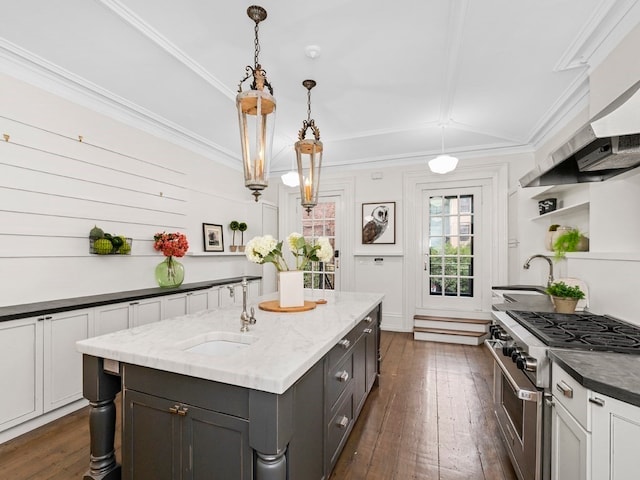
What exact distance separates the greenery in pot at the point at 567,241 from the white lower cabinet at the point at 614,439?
2352 millimetres

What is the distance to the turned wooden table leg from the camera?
1.46 meters

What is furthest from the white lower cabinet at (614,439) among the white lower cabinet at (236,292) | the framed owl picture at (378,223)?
the framed owl picture at (378,223)

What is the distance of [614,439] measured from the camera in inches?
39.9

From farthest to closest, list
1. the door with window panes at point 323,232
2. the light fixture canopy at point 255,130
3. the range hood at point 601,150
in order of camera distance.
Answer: the door with window panes at point 323,232, the light fixture canopy at point 255,130, the range hood at point 601,150

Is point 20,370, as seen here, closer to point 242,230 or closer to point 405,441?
point 405,441

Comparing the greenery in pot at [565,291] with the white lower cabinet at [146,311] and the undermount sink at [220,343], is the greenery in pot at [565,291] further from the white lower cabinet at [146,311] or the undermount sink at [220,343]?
the white lower cabinet at [146,311]

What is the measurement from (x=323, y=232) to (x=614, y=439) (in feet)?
15.6

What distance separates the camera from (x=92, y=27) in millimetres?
2133

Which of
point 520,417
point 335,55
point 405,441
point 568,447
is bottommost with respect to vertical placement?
point 405,441

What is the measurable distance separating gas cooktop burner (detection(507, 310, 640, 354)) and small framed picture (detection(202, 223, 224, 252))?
363 centimetres

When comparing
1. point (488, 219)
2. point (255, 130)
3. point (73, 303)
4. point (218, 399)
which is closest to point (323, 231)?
point (488, 219)

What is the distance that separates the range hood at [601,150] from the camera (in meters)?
1.18

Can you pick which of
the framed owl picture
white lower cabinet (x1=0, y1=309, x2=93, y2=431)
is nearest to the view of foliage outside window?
the framed owl picture

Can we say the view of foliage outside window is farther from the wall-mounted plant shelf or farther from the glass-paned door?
the wall-mounted plant shelf
